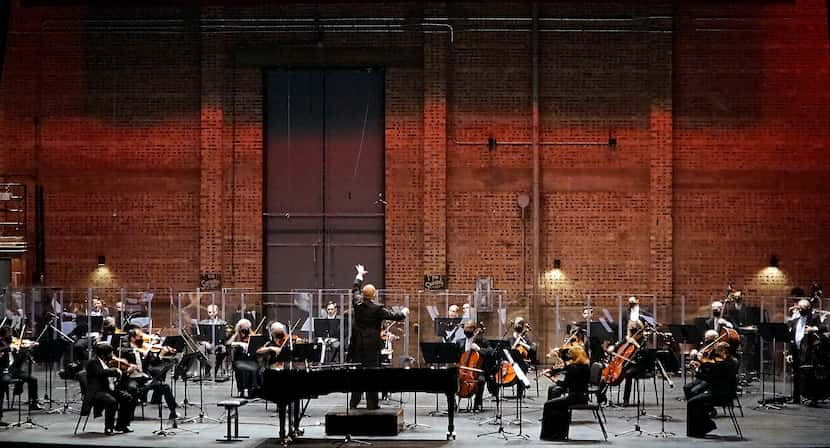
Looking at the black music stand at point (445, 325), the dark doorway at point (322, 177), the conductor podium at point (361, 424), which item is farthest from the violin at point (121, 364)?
the dark doorway at point (322, 177)

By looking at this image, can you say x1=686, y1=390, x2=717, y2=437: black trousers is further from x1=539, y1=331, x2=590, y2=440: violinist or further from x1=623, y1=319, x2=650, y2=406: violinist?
x1=623, y1=319, x2=650, y2=406: violinist

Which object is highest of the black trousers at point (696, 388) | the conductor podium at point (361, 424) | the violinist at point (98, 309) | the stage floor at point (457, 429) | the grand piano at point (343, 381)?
the violinist at point (98, 309)

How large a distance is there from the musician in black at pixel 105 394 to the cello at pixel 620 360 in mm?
7859

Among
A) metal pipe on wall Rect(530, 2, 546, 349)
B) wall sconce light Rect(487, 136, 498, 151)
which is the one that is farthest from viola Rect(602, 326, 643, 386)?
wall sconce light Rect(487, 136, 498, 151)

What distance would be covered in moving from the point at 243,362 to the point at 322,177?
849 centimetres

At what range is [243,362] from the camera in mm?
20297

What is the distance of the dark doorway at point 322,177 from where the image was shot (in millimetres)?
27891

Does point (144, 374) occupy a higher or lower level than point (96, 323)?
lower

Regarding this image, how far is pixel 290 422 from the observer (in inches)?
656

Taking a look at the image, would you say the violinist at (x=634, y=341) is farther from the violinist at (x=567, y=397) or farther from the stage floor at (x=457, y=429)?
the violinist at (x=567, y=397)

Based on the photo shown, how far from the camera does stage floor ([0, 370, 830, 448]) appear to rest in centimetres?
1661

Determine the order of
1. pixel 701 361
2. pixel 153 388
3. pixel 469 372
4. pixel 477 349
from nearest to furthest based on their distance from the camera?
1. pixel 701 361
2. pixel 153 388
3. pixel 477 349
4. pixel 469 372

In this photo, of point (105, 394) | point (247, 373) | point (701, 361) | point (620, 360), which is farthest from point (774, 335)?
point (105, 394)

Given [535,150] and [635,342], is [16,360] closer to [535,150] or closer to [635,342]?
[635,342]
